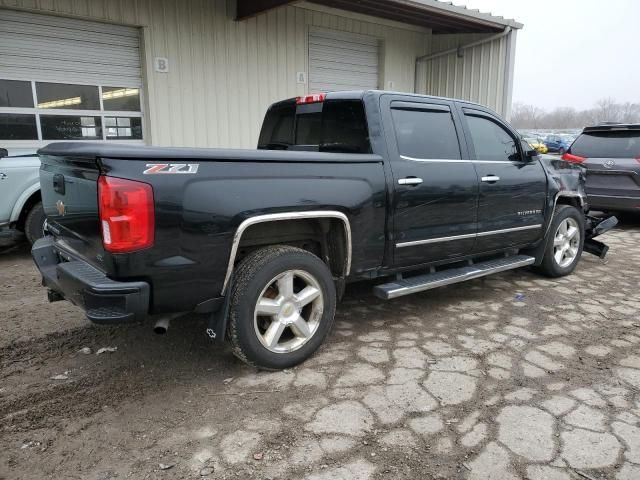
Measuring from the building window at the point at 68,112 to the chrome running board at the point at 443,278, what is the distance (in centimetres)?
628

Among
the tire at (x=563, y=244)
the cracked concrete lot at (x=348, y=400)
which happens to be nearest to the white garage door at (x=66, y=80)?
the cracked concrete lot at (x=348, y=400)

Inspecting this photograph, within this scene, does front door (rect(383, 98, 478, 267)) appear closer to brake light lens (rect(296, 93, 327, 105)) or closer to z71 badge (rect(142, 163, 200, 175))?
brake light lens (rect(296, 93, 327, 105))

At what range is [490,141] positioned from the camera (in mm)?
4781

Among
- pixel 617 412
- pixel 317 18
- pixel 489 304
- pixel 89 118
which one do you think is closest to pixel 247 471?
pixel 617 412

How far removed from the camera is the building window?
7.50 m

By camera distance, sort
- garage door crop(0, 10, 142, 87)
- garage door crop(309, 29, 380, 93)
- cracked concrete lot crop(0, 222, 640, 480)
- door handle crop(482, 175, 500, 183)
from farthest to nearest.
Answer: garage door crop(309, 29, 380, 93), garage door crop(0, 10, 142, 87), door handle crop(482, 175, 500, 183), cracked concrete lot crop(0, 222, 640, 480)

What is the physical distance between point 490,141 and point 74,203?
143 inches

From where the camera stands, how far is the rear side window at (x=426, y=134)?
158 inches

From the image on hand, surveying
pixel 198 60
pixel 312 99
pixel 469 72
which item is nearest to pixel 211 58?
pixel 198 60

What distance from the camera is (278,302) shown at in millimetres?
3299

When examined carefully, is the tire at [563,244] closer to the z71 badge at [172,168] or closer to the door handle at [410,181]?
the door handle at [410,181]

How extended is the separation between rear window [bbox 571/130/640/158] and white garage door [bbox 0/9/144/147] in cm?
775

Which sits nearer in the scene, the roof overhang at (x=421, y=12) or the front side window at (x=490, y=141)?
the front side window at (x=490, y=141)

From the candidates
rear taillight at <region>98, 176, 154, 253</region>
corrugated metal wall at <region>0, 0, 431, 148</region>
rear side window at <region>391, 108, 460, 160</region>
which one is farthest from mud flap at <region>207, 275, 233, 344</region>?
corrugated metal wall at <region>0, 0, 431, 148</region>
